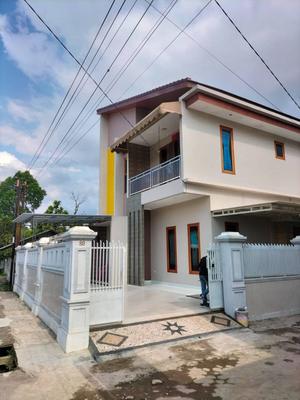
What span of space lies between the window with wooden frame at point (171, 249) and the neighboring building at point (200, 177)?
0.04 meters

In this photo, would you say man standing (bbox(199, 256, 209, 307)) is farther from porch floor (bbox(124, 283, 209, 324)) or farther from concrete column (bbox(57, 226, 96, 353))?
concrete column (bbox(57, 226, 96, 353))

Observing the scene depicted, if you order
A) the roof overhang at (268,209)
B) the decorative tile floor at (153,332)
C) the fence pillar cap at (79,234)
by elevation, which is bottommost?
the decorative tile floor at (153,332)

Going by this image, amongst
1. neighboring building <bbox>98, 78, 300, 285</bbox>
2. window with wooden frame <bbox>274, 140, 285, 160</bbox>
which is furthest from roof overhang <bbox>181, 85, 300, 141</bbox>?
window with wooden frame <bbox>274, 140, 285, 160</bbox>

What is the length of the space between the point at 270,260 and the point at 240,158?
5.24m

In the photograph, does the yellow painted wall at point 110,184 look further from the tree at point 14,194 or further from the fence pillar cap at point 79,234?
the tree at point 14,194

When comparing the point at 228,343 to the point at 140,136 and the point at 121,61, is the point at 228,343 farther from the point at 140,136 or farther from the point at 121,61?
the point at 140,136

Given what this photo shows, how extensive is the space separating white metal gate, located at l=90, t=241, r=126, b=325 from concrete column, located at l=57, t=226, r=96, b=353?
0.98 ft

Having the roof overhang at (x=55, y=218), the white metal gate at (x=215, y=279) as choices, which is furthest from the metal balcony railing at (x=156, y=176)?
the white metal gate at (x=215, y=279)

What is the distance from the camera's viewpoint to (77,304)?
17.9ft

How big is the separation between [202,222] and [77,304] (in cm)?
650

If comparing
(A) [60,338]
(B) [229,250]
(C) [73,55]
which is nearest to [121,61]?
(C) [73,55]

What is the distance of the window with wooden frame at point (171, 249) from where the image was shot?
1218 cm

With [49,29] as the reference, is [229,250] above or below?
below

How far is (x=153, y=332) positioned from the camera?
19.0 feet
